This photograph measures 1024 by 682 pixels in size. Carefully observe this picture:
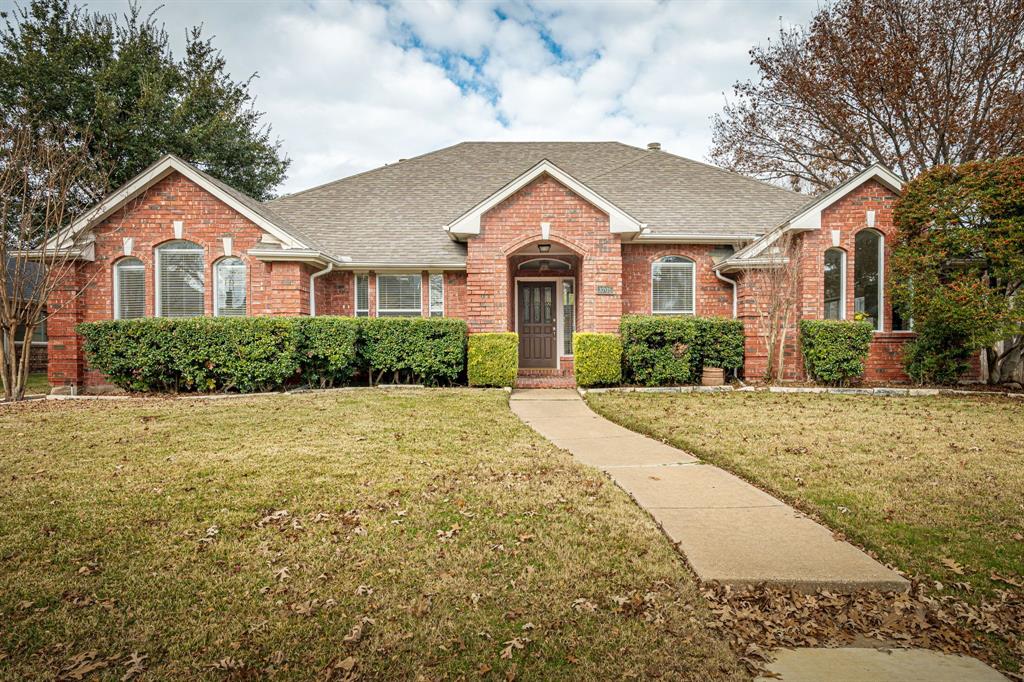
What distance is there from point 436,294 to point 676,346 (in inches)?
261

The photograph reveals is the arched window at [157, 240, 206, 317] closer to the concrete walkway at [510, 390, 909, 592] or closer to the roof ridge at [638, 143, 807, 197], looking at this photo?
the concrete walkway at [510, 390, 909, 592]

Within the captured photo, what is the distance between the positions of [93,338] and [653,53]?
51.2ft

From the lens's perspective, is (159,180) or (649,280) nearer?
(159,180)

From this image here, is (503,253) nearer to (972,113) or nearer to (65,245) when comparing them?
(65,245)

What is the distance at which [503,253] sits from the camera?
13.4 m

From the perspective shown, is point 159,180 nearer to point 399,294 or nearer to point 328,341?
point 328,341

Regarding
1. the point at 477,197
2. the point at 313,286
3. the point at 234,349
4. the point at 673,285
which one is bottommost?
the point at 234,349

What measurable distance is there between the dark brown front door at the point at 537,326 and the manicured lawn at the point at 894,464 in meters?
5.55

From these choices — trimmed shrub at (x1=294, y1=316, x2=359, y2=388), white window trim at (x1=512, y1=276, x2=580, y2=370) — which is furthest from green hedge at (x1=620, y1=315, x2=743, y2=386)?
trimmed shrub at (x1=294, y1=316, x2=359, y2=388)

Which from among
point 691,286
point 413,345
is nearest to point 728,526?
point 413,345

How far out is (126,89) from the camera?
74.8 ft

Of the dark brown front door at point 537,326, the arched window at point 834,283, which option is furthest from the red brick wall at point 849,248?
the dark brown front door at point 537,326

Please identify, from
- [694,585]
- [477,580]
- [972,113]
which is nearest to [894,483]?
[694,585]

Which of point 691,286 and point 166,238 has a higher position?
point 166,238
